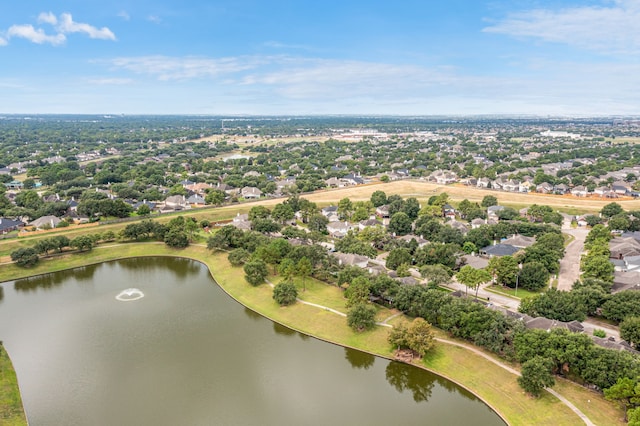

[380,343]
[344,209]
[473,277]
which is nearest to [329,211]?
[344,209]

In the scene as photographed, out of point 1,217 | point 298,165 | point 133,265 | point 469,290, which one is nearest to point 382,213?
point 469,290

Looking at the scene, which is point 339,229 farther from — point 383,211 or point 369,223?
point 383,211

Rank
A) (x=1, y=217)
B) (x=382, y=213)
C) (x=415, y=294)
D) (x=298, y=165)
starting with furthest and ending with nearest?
1. (x=298, y=165)
2. (x=382, y=213)
3. (x=1, y=217)
4. (x=415, y=294)

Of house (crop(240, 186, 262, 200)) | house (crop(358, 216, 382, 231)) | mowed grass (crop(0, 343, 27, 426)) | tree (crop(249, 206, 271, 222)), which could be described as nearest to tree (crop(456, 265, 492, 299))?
house (crop(358, 216, 382, 231))

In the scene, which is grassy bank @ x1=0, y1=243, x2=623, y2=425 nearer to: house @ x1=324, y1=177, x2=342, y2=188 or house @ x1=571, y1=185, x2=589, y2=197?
house @ x1=324, y1=177, x2=342, y2=188

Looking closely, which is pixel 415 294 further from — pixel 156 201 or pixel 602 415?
pixel 156 201

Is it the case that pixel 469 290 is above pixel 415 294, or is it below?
below

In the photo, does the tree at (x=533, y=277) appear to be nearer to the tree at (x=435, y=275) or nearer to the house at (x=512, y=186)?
the tree at (x=435, y=275)

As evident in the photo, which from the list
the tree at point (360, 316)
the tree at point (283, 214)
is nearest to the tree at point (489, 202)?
the tree at point (283, 214)
